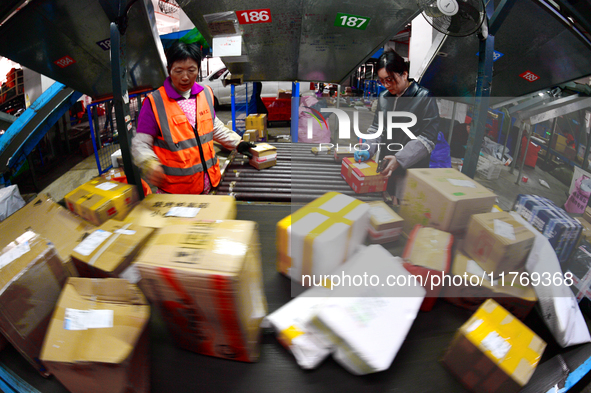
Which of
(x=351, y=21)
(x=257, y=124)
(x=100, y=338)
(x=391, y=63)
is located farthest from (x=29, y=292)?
(x=257, y=124)

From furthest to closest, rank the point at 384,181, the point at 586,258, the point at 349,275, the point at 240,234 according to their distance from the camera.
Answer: the point at 384,181
the point at 586,258
the point at 349,275
the point at 240,234

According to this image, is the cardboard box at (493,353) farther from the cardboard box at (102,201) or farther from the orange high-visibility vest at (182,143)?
the orange high-visibility vest at (182,143)

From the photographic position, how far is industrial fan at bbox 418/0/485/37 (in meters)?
1.58

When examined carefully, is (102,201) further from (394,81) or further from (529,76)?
(529,76)

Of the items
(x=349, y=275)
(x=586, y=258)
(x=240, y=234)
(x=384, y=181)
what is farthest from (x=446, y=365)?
(x=384, y=181)

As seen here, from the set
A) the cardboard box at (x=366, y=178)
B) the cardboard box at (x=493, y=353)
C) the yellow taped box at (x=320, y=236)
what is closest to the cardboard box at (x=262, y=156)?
the cardboard box at (x=366, y=178)

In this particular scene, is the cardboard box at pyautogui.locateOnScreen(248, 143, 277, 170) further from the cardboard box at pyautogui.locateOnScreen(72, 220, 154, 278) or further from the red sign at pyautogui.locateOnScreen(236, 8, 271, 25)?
the cardboard box at pyautogui.locateOnScreen(72, 220, 154, 278)

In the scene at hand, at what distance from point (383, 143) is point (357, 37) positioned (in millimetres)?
1355

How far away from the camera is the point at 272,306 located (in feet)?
4.18

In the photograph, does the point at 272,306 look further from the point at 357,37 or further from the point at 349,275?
the point at 357,37

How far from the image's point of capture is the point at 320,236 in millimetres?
1162

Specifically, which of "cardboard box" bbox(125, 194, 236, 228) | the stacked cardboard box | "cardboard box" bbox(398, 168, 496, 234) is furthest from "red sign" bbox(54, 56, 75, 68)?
the stacked cardboard box

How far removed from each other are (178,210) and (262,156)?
229 cm

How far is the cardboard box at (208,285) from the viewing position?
88 cm
